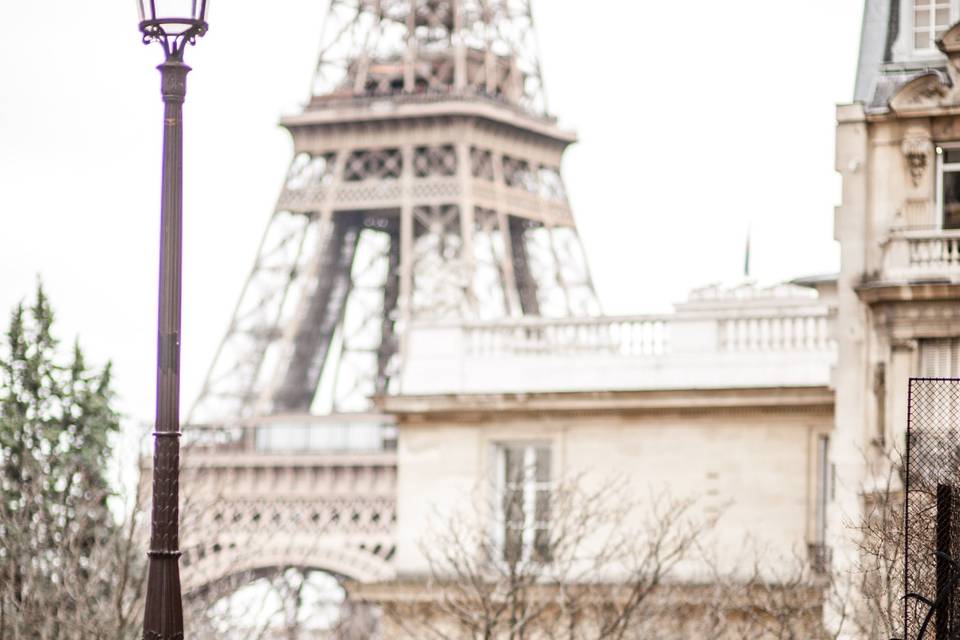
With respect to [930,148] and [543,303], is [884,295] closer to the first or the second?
[930,148]

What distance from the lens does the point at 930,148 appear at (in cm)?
3219

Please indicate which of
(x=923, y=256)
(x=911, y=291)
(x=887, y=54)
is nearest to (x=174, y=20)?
(x=911, y=291)

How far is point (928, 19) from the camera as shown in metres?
33.3

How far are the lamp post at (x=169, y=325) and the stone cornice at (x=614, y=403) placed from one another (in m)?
22.7

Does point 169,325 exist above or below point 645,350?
below

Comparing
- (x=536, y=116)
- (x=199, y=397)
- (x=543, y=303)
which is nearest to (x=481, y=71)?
(x=536, y=116)

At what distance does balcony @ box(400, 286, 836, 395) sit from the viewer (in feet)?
123

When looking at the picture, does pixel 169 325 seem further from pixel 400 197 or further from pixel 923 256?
pixel 400 197

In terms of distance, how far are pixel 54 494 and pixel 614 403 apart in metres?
8.69

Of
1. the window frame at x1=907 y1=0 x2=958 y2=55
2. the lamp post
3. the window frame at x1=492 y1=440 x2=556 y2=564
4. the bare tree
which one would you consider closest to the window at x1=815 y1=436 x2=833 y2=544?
the bare tree

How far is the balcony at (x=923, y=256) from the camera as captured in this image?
105 feet

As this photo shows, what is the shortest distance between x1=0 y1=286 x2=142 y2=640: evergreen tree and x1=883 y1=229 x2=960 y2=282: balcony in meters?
10.1

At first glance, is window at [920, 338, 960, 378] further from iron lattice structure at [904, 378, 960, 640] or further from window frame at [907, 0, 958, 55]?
iron lattice structure at [904, 378, 960, 640]

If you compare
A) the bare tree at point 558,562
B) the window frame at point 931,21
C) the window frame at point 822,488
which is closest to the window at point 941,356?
the bare tree at point 558,562
